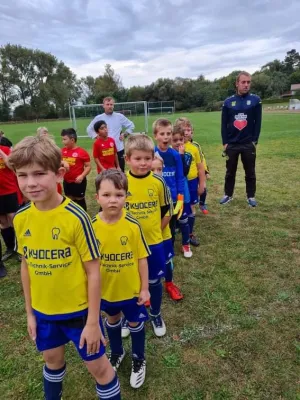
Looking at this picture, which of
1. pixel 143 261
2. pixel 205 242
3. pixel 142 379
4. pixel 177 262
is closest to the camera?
pixel 143 261

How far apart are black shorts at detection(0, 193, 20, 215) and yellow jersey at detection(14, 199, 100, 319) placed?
3.01 metres

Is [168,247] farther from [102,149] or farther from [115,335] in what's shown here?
[102,149]

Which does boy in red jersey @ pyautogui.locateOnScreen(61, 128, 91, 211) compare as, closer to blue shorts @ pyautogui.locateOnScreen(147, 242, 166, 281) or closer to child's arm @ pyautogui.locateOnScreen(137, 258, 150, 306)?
blue shorts @ pyautogui.locateOnScreen(147, 242, 166, 281)

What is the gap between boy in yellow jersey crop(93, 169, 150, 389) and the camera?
205 cm

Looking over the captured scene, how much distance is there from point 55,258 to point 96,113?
19.9 meters

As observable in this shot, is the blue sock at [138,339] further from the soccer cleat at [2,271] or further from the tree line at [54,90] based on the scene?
the tree line at [54,90]

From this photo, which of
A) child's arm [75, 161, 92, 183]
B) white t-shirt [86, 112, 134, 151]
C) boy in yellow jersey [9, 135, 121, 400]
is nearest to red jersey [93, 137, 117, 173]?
child's arm [75, 161, 92, 183]

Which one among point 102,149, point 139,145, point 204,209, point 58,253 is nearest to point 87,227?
point 58,253

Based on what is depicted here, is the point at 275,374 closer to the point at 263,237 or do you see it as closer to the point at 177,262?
the point at 177,262

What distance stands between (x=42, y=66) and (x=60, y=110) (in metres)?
10.8

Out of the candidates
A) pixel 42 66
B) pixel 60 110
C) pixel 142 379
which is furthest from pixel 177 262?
pixel 42 66

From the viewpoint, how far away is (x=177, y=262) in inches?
168

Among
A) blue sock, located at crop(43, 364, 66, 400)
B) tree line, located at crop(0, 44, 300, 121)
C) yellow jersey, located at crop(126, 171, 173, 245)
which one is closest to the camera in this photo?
blue sock, located at crop(43, 364, 66, 400)

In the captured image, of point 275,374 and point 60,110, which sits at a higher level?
point 60,110
